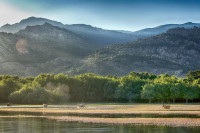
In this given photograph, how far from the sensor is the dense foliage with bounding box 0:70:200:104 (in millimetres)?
133000

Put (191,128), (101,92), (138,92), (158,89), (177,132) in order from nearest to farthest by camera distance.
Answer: (177,132) < (191,128) < (158,89) < (138,92) < (101,92)

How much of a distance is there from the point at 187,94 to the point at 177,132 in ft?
350

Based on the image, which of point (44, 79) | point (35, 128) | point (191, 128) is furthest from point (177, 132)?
point (44, 79)

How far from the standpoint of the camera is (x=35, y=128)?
4331 centimetres

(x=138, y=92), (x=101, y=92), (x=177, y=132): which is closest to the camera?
(x=177, y=132)

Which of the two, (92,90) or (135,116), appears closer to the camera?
(135,116)

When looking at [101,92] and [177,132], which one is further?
[101,92]

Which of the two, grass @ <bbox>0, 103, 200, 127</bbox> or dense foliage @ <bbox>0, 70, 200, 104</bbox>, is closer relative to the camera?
grass @ <bbox>0, 103, 200, 127</bbox>

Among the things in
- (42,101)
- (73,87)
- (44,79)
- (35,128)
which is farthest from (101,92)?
(35,128)

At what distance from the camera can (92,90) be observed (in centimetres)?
16350

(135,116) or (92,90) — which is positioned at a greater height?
(135,116)

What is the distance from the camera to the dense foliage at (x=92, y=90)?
133000mm

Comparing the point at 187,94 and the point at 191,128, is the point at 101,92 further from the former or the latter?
the point at 191,128

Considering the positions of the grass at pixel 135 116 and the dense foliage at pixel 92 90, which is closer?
the grass at pixel 135 116
